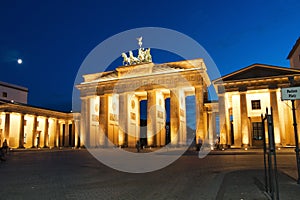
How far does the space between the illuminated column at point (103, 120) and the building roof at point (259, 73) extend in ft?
66.1

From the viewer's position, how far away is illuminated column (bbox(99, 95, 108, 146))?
43219 millimetres

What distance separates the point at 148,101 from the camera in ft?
132

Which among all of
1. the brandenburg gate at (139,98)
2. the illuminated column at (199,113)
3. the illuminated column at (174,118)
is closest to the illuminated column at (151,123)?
the brandenburg gate at (139,98)

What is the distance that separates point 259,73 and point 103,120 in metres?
25.8

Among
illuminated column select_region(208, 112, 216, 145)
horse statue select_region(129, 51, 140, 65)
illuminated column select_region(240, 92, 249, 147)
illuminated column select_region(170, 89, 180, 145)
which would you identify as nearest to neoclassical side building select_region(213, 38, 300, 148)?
illuminated column select_region(240, 92, 249, 147)

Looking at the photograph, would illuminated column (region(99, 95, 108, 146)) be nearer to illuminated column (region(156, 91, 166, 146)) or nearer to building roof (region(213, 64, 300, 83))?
illuminated column (region(156, 91, 166, 146))

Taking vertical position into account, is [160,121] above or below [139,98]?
below

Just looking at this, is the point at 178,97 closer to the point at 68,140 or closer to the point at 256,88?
the point at 256,88

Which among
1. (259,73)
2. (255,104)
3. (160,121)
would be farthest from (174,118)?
(259,73)

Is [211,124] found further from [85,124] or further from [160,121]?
[85,124]

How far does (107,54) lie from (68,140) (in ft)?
89.6

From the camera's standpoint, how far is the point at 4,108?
44094mm

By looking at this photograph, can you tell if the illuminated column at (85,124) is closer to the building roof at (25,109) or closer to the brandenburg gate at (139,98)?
the brandenburg gate at (139,98)

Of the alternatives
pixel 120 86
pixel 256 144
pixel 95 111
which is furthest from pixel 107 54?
pixel 256 144
